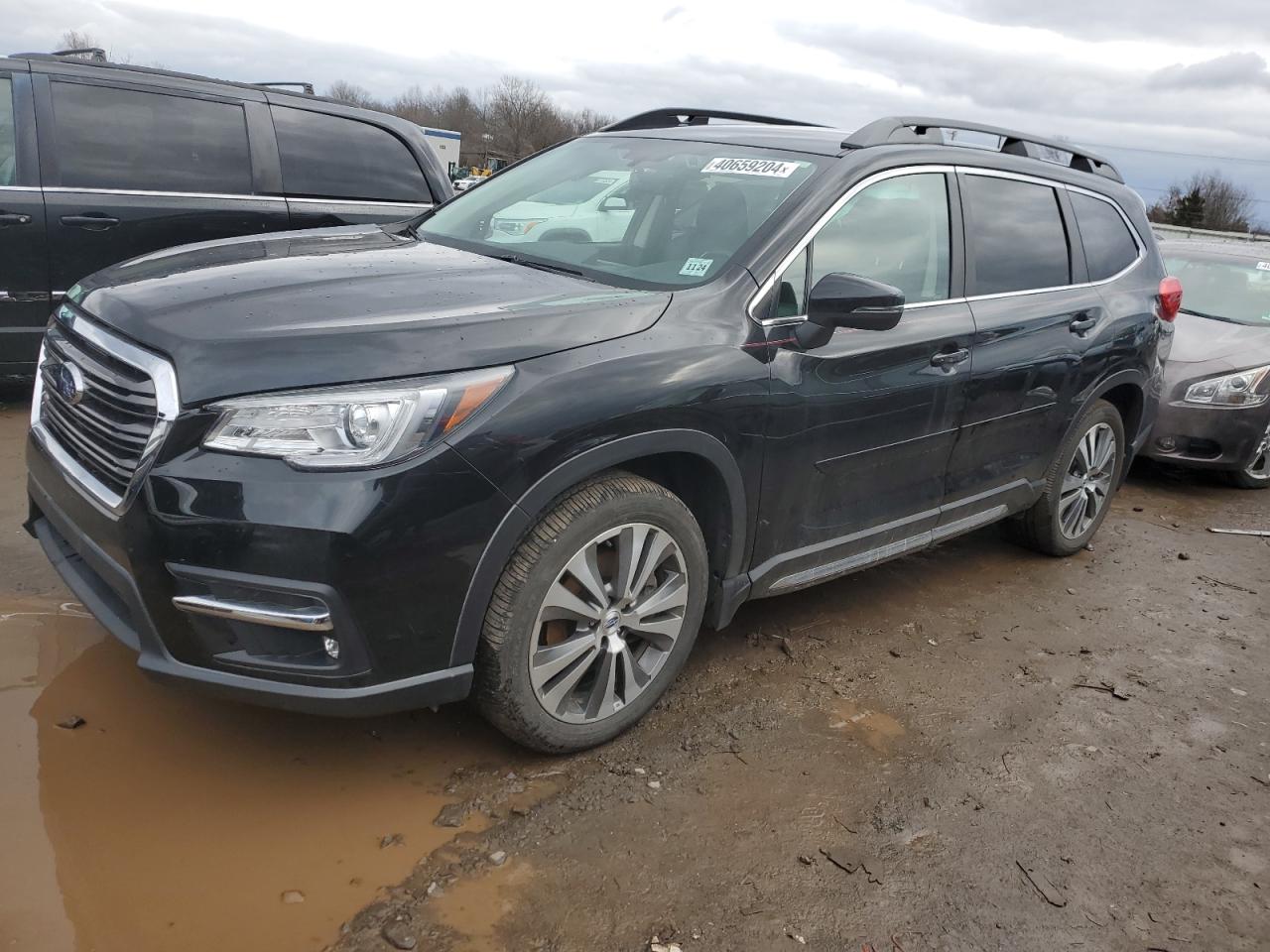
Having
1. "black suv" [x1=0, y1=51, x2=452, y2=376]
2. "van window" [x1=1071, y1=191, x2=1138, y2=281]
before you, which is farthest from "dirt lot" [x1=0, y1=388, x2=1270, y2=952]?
"black suv" [x1=0, y1=51, x2=452, y2=376]

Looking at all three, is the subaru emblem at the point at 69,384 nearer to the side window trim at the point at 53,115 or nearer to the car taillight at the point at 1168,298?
the side window trim at the point at 53,115

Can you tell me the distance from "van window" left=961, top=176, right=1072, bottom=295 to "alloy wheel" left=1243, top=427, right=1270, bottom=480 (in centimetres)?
339

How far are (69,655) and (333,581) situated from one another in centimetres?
147

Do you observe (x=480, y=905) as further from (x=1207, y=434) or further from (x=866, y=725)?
(x=1207, y=434)

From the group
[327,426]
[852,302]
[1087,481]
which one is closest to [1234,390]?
[1087,481]

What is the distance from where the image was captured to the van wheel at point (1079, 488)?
473 centimetres

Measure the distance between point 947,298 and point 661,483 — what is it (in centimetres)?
147

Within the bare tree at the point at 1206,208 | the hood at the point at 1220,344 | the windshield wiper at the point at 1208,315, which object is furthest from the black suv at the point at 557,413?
the bare tree at the point at 1206,208

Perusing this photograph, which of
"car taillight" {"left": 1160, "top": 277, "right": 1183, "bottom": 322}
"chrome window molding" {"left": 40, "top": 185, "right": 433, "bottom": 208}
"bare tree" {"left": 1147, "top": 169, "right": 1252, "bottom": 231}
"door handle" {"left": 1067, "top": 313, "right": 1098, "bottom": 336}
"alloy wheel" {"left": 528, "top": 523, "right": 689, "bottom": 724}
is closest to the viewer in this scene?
"alloy wheel" {"left": 528, "top": 523, "right": 689, "bottom": 724}

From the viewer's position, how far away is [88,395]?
266 centimetres

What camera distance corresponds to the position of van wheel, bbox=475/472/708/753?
265 cm

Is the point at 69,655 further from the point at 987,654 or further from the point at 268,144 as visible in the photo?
the point at 268,144

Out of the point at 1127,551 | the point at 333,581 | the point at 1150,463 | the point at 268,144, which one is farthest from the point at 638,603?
the point at 1150,463

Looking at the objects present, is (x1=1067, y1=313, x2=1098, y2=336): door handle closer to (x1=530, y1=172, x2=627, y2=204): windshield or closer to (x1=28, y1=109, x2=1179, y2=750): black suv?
(x1=28, y1=109, x2=1179, y2=750): black suv
